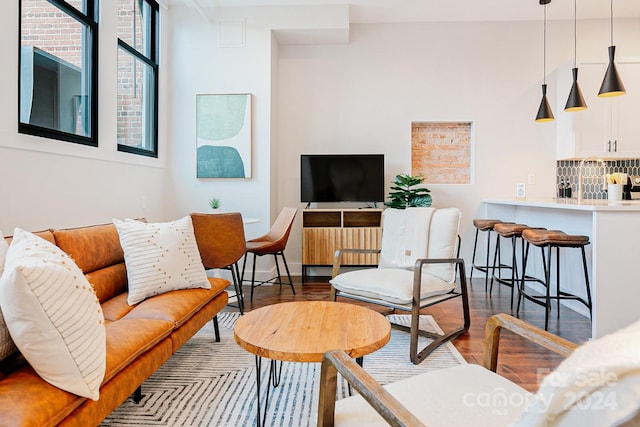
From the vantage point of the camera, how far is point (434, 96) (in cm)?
478

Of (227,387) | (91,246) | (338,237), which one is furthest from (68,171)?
(338,237)

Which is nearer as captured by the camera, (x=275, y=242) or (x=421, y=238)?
(x=421, y=238)

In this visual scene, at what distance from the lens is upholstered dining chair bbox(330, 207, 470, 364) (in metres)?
2.29

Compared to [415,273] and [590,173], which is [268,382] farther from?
[590,173]

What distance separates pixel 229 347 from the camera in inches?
97.9

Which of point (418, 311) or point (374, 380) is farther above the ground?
point (374, 380)

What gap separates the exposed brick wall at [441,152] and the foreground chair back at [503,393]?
12.6 feet

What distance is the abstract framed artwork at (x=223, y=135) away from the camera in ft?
14.2

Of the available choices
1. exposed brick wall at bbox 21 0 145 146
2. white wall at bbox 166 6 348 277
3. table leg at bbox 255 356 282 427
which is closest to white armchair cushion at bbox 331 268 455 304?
table leg at bbox 255 356 282 427

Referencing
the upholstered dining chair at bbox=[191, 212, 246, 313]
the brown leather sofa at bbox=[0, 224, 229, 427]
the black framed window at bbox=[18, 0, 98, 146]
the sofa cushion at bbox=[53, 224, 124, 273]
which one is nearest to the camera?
the brown leather sofa at bbox=[0, 224, 229, 427]

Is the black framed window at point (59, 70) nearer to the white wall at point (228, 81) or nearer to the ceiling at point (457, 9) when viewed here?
the white wall at point (228, 81)

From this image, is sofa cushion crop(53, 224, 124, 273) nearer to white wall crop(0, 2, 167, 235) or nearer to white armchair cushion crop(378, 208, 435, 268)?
white wall crop(0, 2, 167, 235)

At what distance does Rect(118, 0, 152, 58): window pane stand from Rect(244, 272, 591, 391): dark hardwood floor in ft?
9.59

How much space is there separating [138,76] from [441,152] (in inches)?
149
